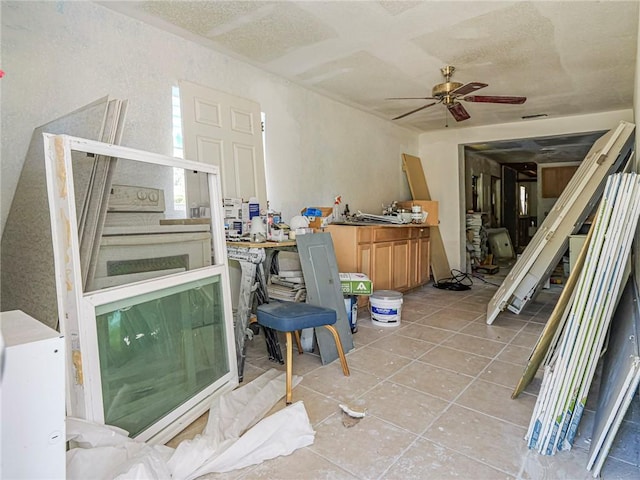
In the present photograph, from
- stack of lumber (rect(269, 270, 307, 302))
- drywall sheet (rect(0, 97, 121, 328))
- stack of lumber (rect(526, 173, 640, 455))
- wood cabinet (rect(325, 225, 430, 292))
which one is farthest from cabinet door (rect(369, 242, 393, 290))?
drywall sheet (rect(0, 97, 121, 328))

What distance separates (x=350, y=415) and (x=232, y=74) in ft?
9.29

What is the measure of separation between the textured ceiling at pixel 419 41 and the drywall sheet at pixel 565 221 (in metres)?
0.73

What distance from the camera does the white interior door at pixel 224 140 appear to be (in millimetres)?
2807

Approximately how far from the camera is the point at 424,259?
5.17m

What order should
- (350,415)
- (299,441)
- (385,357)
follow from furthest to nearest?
(385,357), (350,415), (299,441)

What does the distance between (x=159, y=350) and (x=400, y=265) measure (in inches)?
131

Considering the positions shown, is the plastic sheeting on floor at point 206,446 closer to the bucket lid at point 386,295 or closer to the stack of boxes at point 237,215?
the stack of boxes at point 237,215

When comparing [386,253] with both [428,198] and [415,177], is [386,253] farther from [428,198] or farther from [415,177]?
[428,198]

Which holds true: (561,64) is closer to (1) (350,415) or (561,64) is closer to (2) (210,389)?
(1) (350,415)

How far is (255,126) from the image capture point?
131 inches

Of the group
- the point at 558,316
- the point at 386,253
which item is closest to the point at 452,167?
the point at 386,253

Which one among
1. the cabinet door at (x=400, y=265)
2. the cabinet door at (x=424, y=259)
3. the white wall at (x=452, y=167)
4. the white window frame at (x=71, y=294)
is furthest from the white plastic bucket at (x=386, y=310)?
the white wall at (x=452, y=167)

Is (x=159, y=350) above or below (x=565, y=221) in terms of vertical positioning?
below

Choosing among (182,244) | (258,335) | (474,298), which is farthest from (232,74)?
→ (474,298)
